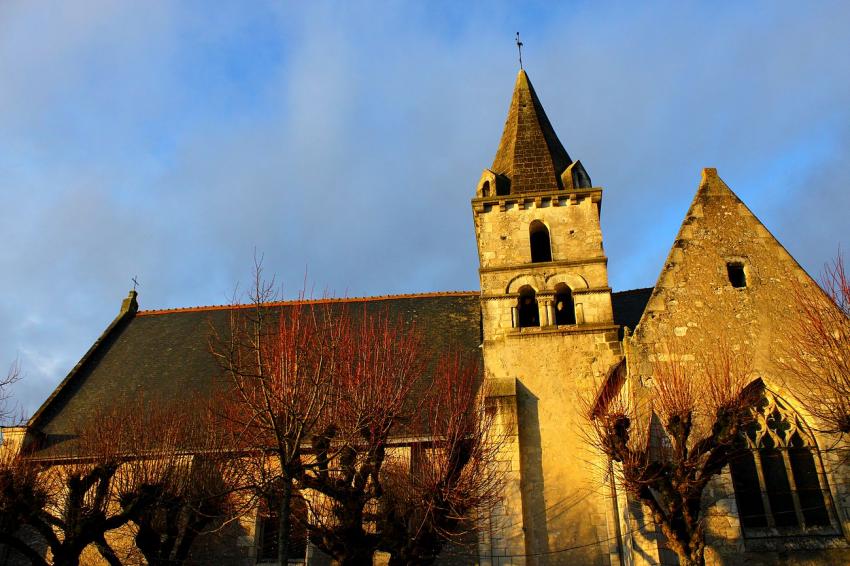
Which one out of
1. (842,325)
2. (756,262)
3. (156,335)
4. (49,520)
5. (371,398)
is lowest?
(49,520)

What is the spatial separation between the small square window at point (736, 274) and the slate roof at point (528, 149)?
224 inches

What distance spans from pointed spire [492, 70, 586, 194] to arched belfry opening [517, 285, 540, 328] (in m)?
3.02

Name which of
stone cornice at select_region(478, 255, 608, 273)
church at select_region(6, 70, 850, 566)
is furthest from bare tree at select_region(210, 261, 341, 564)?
stone cornice at select_region(478, 255, 608, 273)

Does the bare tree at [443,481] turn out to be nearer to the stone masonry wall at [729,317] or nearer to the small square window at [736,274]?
the stone masonry wall at [729,317]

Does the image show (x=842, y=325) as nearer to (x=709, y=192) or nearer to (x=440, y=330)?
(x=709, y=192)

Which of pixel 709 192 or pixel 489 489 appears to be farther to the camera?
pixel 709 192

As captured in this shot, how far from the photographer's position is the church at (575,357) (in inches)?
467

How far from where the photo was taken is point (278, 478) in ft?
35.5

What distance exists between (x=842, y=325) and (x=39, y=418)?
19.5 m

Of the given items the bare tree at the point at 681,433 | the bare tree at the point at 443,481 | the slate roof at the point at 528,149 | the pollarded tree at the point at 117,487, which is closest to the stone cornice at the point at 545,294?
the bare tree at the point at 443,481

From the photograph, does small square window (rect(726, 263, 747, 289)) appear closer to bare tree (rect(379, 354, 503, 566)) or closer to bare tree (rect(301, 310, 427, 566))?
bare tree (rect(379, 354, 503, 566))

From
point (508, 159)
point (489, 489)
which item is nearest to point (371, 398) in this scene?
point (489, 489)

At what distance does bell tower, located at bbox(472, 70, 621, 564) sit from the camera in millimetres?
14071

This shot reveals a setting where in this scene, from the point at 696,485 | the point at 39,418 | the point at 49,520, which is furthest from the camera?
the point at 39,418
